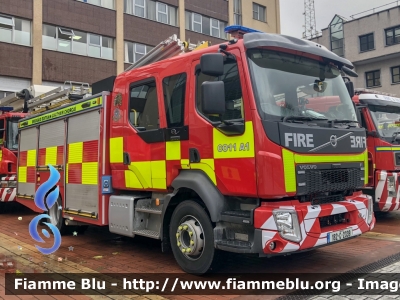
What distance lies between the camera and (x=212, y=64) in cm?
452

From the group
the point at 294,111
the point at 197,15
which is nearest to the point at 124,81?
the point at 294,111

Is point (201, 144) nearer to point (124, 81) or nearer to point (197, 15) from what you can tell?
point (124, 81)

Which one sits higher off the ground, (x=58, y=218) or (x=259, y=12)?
(x=259, y=12)

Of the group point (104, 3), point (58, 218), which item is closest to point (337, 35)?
point (104, 3)

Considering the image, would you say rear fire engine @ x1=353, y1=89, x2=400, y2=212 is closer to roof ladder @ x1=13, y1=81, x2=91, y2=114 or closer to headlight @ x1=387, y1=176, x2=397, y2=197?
headlight @ x1=387, y1=176, x2=397, y2=197

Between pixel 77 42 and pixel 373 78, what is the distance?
2559 centimetres

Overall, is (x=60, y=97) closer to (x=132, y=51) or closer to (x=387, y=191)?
(x=387, y=191)

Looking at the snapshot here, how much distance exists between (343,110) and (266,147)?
166cm

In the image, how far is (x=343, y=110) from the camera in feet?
17.6

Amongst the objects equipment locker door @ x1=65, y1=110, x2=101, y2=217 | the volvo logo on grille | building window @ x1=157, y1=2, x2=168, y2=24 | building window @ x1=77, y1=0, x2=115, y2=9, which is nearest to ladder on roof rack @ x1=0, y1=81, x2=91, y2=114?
equipment locker door @ x1=65, y1=110, x2=101, y2=217

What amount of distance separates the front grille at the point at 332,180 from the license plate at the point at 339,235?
1.62 ft

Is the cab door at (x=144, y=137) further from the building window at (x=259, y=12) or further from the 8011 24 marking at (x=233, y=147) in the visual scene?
the building window at (x=259, y=12)

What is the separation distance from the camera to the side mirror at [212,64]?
4520mm

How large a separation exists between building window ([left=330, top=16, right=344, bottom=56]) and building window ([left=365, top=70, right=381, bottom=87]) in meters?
3.22
